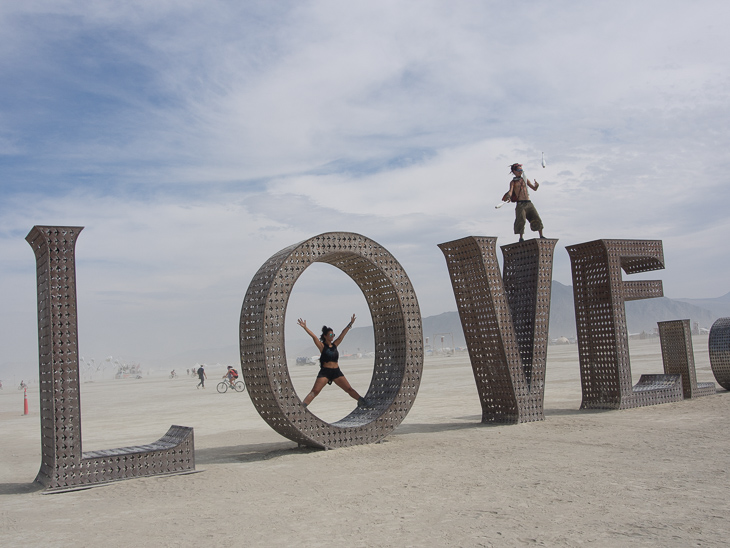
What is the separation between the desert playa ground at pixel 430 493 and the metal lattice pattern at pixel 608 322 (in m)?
1.40

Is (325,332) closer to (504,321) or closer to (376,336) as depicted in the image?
(376,336)

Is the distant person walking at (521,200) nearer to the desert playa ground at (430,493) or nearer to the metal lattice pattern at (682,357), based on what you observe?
the desert playa ground at (430,493)

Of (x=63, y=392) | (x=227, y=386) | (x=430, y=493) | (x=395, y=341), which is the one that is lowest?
(x=430, y=493)

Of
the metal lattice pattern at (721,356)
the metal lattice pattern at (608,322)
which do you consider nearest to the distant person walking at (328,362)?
the metal lattice pattern at (608,322)

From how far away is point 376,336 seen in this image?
12.0 m

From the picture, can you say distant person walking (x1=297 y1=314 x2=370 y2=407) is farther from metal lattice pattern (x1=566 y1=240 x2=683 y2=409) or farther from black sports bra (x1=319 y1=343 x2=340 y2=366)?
metal lattice pattern (x1=566 y1=240 x2=683 y2=409)

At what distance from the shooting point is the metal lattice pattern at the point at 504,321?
41.9ft

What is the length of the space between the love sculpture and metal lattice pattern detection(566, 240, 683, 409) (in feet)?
0.10

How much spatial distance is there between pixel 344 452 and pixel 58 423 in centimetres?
410

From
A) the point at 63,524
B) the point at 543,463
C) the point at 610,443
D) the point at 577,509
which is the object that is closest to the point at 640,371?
the point at 610,443

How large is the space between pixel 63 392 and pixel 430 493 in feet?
16.0

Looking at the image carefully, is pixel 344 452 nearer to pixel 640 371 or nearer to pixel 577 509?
pixel 577 509

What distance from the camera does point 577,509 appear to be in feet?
20.5

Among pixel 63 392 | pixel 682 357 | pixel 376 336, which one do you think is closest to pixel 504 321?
pixel 376 336
